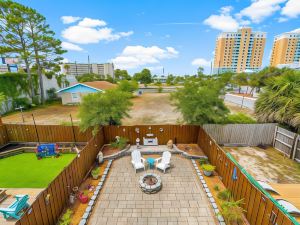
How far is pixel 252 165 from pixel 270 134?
11.4 ft

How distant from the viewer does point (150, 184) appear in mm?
6309

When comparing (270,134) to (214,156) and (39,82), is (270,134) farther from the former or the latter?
(39,82)

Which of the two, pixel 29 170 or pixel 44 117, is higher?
pixel 44 117

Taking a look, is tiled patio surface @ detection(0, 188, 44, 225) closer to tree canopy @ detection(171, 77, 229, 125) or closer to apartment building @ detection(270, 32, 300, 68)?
tree canopy @ detection(171, 77, 229, 125)

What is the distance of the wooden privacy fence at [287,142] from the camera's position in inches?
328

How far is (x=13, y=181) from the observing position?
7223 mm

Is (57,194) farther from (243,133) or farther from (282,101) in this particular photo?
(282,101)

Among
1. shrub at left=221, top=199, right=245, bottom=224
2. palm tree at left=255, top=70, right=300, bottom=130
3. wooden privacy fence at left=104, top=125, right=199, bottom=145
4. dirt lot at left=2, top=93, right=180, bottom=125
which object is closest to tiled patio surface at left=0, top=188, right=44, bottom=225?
wooden privacy fence at left=104, top=125, right=199, bottom=145

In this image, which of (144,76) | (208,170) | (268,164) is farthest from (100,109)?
(144,76)

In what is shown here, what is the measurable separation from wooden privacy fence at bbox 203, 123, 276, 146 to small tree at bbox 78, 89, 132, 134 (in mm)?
5723

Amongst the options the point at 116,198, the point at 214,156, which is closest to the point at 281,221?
the point at 214,156

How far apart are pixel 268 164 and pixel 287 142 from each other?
2.16m

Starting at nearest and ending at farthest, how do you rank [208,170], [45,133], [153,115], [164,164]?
[208,170] → [164,164] → [45,133] → [153,115]

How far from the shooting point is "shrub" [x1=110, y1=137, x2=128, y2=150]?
9.37 metres
